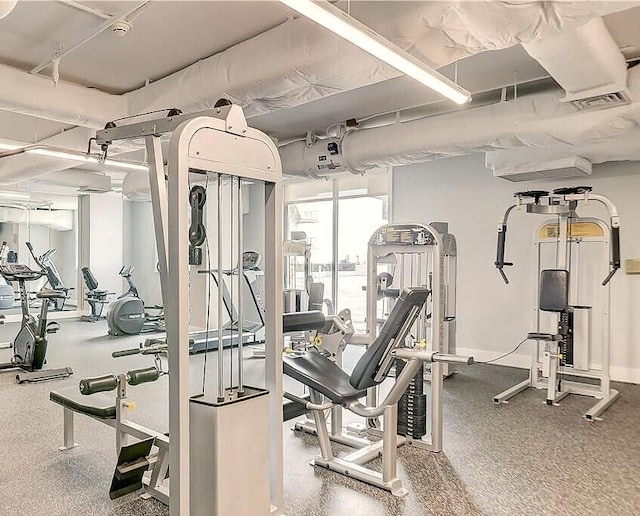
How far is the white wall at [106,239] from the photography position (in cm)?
1029

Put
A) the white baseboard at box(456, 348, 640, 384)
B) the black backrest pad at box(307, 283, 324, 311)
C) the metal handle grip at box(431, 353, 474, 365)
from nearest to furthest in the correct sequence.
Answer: the metal handle grip at box(431, 353, 474, 365)
the white baseboard at box(456, 348, 640, 384)
the black backrest pad at box(307, 283, 324, 311)

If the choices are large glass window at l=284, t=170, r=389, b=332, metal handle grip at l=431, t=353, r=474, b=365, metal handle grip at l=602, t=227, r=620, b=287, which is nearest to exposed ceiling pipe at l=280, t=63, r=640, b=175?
metal handle grip at l=602, t=227, r=620, b=287

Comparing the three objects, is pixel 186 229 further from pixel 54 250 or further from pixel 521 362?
pixel 54 250

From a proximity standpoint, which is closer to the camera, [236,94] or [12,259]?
[236,94]

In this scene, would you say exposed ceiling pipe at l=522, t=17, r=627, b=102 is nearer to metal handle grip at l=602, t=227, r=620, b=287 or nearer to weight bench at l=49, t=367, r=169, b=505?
metal handle grip at l=602, t=227, r=620, b=287

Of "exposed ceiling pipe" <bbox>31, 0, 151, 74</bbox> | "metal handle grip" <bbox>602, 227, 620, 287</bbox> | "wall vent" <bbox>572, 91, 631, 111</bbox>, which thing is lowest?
"metal handle grip" <bbox>602, 227, 620, 287</bbox>

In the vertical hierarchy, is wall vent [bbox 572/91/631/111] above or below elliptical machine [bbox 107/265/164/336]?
above

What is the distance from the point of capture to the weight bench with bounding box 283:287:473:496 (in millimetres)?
2783

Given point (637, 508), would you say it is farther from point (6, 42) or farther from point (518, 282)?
point (6, 42)

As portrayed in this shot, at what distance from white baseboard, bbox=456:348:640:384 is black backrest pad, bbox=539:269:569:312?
1.25 metres

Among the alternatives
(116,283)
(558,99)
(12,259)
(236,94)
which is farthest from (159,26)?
(116,283)

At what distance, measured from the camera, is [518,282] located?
19.9 ft

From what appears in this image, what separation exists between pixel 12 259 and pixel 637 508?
29.6 feet

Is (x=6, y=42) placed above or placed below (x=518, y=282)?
above
